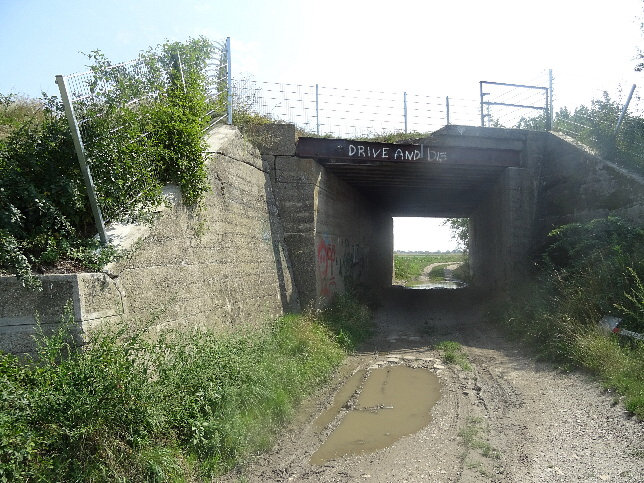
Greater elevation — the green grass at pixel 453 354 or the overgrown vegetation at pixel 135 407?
the overgrown vegetation at pixel 135 407

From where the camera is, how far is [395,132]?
42.4ft

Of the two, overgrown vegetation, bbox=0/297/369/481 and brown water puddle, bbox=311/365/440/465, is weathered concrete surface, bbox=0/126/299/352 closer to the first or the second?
overgrown vegetation, bbox=0/297/369/481

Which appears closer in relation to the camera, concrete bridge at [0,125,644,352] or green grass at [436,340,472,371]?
concrete bridge at [0,125,644,352]

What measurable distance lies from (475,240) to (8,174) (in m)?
17.8

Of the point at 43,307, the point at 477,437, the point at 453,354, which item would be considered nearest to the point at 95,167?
the point at 43,307

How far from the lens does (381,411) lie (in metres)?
6.61

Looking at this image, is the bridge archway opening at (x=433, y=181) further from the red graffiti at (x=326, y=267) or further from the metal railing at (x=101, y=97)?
the metal railing at (x=101, y=97)

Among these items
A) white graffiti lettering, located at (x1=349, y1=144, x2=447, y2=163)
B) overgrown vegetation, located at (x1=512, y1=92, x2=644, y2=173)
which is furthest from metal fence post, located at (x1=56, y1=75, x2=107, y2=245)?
overgrown vegetation, located at (x1=512, y1=92, x2=644, y2=173)

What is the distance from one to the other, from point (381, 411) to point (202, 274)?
3327 millimetres

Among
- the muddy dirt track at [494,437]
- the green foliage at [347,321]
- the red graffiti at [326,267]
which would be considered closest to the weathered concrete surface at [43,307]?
the muddy dirt track at [494,437]

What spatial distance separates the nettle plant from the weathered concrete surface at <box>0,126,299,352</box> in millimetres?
269

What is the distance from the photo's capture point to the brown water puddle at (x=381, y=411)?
5.53 metres

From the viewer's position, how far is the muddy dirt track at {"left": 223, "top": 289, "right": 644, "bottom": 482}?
469 centimetres

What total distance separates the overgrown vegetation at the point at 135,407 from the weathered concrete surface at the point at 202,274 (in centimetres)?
32
